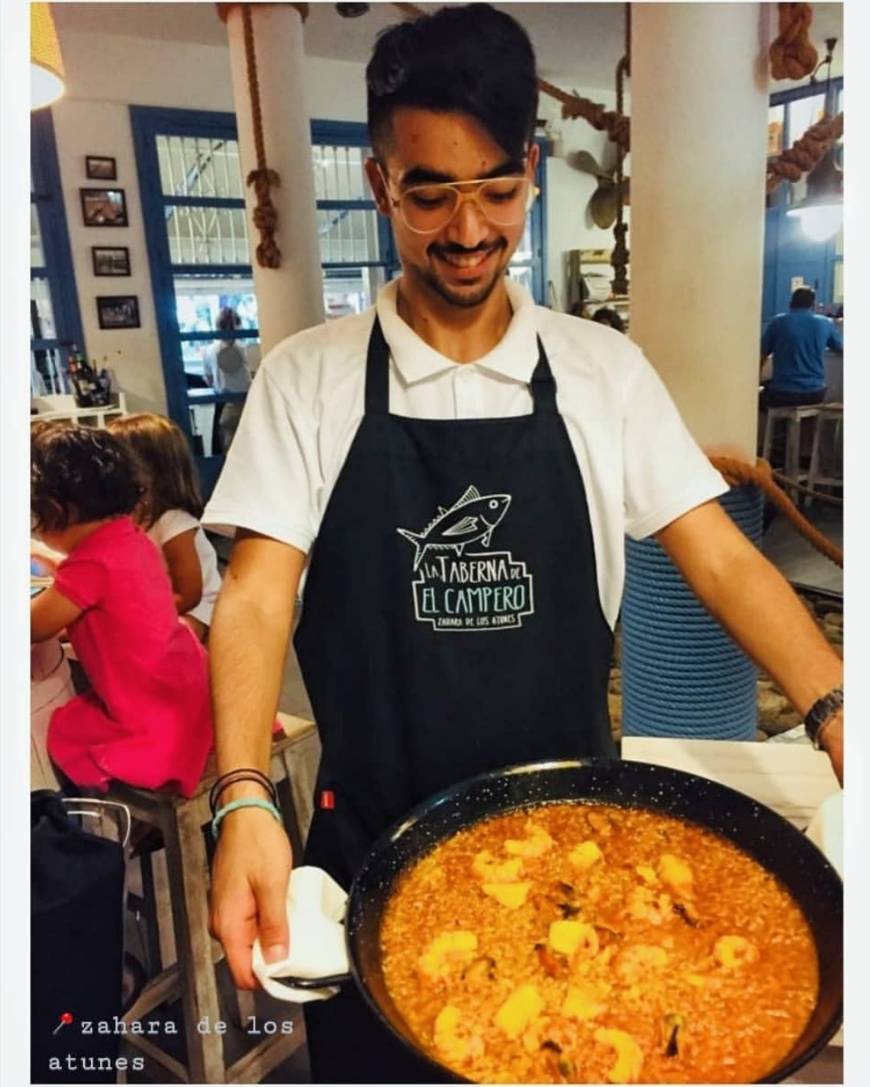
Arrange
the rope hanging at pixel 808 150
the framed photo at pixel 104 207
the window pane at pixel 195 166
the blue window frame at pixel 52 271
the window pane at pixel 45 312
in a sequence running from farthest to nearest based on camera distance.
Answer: the framed photo at pixel 104 207 → the window pane at pixel 195 166 → the window pane at pixel 45 312 → the blue window frame at pixel 52 271 → the rope hanging at pixel 808 150

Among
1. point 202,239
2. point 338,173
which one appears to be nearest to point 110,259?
point 202,239

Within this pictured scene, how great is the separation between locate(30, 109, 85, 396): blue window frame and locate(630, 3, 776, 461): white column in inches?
53.8

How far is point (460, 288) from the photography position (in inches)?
28.8

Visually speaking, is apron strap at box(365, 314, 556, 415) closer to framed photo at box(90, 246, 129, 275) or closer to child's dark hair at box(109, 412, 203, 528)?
child's dark hair at box(109, 412, 203, 528)

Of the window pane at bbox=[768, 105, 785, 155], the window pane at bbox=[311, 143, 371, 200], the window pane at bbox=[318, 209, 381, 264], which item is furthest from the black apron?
the window pane at bbox=[311, 143, 371, 200]

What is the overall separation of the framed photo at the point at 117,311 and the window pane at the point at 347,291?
1390mm

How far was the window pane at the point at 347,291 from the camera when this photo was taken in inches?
54.6

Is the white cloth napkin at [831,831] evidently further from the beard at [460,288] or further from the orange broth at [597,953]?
the beard at [460,288]

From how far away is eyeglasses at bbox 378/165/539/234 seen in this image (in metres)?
0.67

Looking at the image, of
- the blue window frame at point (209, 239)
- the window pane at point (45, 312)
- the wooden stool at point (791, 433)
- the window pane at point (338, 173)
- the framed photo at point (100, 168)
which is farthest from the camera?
the framed photo at point (100, 168)

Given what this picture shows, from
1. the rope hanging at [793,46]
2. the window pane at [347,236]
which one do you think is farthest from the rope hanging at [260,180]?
the rope hanging at [793,46]

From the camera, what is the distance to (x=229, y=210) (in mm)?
2332
